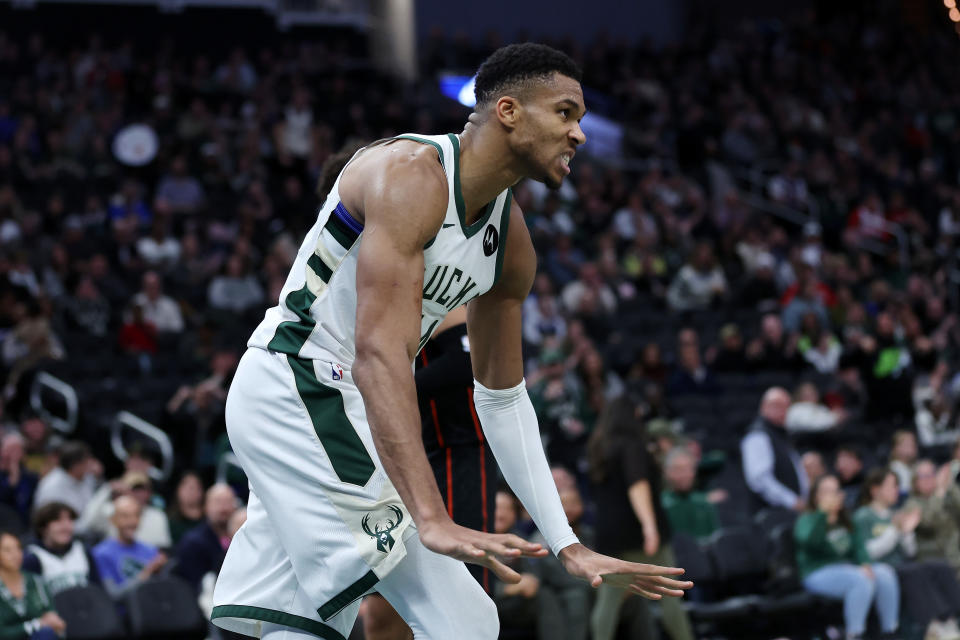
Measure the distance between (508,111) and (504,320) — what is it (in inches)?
22.8

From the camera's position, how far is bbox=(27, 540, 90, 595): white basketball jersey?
7180mm

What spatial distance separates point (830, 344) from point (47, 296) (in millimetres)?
8147

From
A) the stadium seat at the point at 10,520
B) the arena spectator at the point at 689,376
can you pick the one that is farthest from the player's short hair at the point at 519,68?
the arena spectator at the point at 689,376

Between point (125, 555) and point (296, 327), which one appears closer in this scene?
point (296, 327)

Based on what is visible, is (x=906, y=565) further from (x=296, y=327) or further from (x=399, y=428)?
(x=399, y=428)

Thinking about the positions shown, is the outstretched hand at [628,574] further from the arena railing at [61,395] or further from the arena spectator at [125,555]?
the arena railing at [61,395]

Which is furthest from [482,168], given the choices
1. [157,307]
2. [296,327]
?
[157,307]

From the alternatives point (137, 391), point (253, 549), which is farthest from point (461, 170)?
point (137, 391)

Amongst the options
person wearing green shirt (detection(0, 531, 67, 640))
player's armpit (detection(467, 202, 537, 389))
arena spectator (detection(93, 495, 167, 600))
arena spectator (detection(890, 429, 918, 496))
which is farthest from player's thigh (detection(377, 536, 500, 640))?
arena spectator (detection(890, 429, 918, 496))

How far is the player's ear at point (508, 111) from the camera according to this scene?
300cm

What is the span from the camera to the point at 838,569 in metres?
8.61

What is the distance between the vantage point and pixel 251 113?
1633 centimetres

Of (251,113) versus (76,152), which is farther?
(251,113)

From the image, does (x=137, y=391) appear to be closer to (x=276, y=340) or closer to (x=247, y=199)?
(x=247, y=199)
